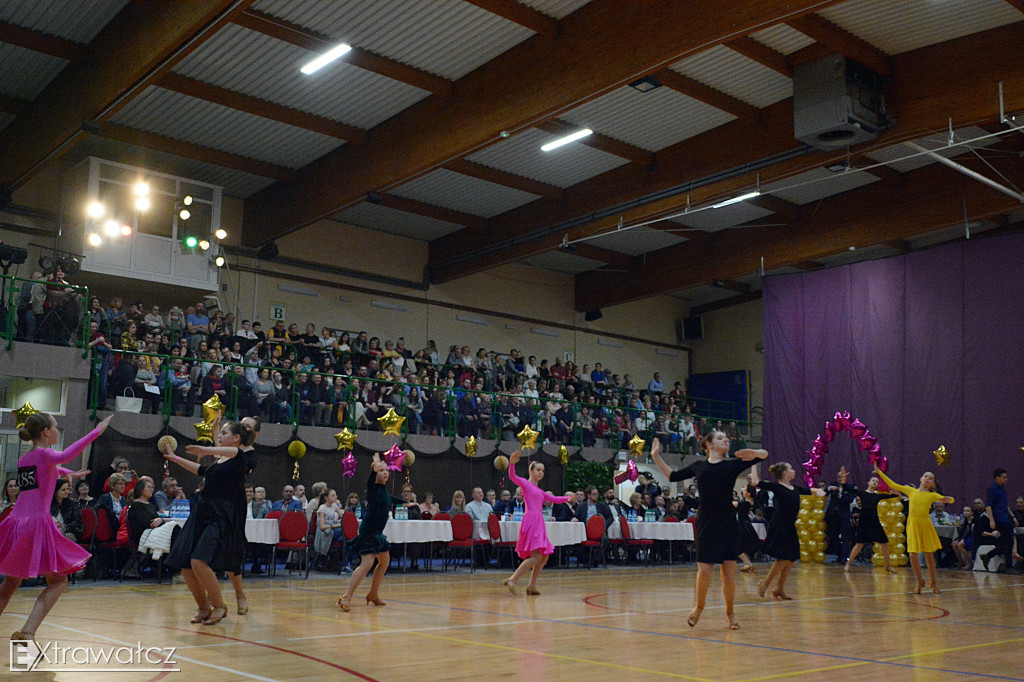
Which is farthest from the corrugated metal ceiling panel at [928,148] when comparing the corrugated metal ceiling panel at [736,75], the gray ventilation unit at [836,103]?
the gray ventilation unit at [836,103]

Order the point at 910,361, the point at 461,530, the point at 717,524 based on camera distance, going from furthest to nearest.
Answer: the point at 910,361
the point at 461,530
the point at 717,524

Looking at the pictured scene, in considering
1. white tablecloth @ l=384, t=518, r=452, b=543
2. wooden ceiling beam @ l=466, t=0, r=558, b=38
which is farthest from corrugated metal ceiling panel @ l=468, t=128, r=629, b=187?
white tablecloth @ l=384, t=518, r=452, b=543

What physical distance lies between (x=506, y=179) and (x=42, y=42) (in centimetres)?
954

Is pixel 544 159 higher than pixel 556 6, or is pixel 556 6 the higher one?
pixel 556 6

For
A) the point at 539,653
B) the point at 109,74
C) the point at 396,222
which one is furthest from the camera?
the point at 396,222

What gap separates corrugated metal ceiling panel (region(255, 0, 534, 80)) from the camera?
545 inches

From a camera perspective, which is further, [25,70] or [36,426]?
[25,70]

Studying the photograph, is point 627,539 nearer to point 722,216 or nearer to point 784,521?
point 784,521

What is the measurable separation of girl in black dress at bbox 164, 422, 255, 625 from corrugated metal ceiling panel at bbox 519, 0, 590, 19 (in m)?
8.79

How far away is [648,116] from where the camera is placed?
17.5 meters

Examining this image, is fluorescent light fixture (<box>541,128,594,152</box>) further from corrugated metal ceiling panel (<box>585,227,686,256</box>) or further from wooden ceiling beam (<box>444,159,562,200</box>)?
corrugated metal ceiling panel (<box>585,227,686,256</box>)

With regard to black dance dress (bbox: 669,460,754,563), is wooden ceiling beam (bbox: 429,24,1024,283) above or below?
above

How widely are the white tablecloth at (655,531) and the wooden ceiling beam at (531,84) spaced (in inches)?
311

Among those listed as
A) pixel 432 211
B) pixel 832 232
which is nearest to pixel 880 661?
pixel 832 232
